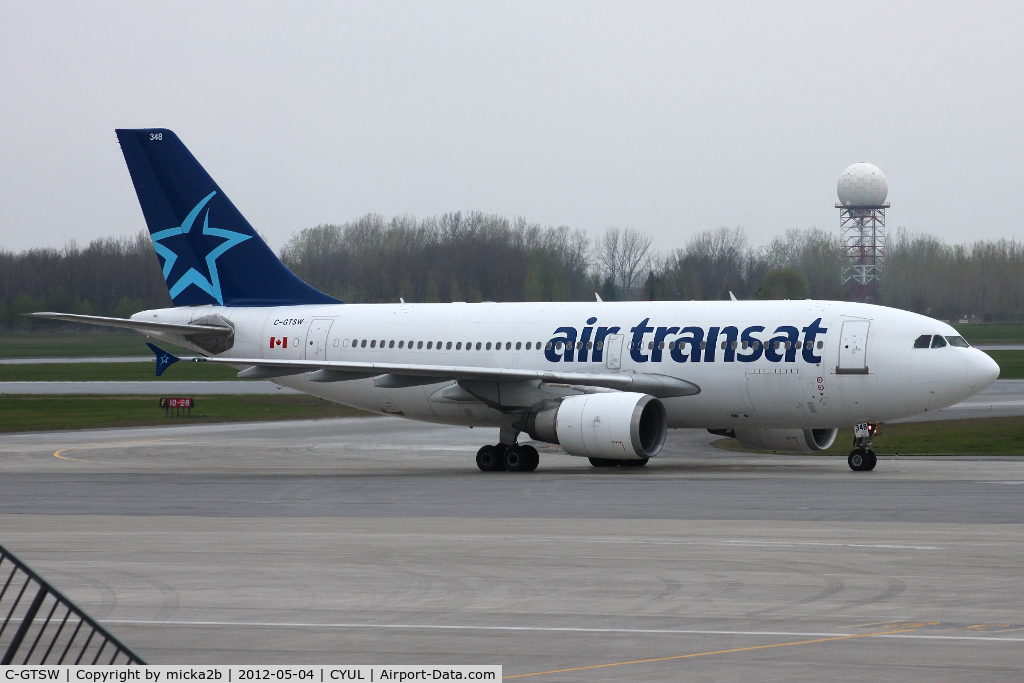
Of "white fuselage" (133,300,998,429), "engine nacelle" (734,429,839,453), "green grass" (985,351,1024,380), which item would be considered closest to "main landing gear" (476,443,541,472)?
→ "white fuselage" (133,300,998,429)

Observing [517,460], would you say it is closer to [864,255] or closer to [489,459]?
[489,459]

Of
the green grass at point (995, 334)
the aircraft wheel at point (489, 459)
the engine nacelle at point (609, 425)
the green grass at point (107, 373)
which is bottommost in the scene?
the aircraft wheel at point (489, 459)

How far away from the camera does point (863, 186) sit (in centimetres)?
Answer: 10238

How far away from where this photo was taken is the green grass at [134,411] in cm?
4878

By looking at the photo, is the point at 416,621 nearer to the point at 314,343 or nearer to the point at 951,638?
the point at 951,638

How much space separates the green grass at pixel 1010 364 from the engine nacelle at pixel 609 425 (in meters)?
45.6

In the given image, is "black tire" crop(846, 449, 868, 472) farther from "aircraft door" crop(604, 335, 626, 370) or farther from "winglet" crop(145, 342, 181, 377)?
"winglet" crop(145, 342, 181, 377)

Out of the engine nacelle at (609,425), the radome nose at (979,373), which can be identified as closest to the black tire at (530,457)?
the engine nacelle at (609,425)

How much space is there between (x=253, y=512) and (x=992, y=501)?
1157 cm

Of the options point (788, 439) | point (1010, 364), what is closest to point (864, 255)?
point (1010, 364)

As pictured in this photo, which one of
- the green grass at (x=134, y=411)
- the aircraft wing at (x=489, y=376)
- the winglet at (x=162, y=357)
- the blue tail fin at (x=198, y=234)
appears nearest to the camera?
the aircraft wing at (x=489, y=376)

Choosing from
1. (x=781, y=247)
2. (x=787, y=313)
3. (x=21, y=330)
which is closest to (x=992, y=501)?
(x=787, y=313)

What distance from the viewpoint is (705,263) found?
70.8 m

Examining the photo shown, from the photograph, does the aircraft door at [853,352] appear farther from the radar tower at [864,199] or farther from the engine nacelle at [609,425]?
the radar tower at [864,199]
